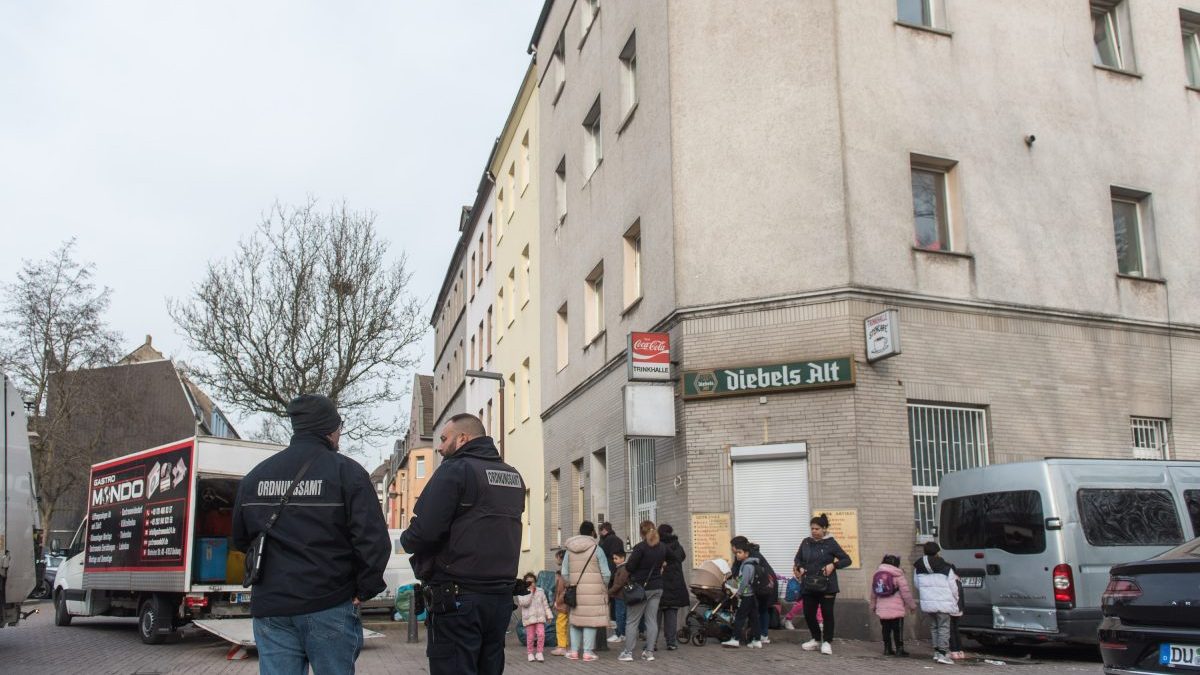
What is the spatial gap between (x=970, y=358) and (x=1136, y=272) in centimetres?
449

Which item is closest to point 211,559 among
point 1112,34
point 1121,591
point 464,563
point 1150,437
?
point 464,563

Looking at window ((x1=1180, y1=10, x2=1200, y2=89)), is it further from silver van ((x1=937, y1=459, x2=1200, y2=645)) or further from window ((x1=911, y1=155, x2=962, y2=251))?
silver van ((x1=937, y1=459, x2=1200, y2=645))

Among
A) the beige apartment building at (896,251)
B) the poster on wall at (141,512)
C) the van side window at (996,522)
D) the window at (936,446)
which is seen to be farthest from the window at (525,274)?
the van side window at (996,522)

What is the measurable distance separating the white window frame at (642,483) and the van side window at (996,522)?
5.32 meters

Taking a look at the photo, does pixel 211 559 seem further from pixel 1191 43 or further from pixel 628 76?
pixel 1191 43

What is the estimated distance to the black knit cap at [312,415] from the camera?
16.9 feet

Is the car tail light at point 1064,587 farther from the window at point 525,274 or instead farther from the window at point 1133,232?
the window at point 525,274

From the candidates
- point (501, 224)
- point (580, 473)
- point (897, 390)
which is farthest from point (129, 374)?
point (897, 390)

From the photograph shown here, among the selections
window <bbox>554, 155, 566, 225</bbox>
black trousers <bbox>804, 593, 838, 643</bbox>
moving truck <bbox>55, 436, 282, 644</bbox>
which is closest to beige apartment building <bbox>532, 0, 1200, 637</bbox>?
black trousers <bbox>804, 593, 838, 643</bbox>

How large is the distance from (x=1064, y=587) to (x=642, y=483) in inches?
322

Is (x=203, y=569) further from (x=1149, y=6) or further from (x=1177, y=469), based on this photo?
(x=1149, y=6)

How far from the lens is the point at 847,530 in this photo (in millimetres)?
14570

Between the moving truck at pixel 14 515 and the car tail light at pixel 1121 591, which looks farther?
the moving truck at pixel 14 515

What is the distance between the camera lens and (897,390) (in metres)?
15.2
